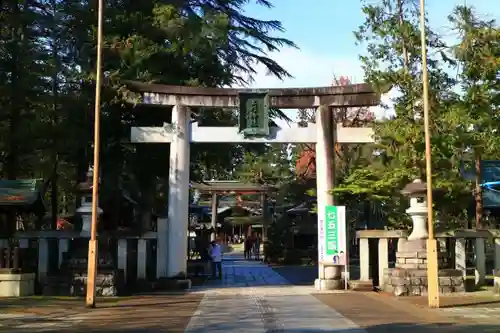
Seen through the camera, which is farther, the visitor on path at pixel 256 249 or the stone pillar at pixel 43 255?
the visitor on path at pixel 256 249

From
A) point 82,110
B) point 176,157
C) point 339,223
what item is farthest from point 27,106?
point 339,223

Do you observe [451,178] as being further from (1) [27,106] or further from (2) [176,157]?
(1) [27,106]

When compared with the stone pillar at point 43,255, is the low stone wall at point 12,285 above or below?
below

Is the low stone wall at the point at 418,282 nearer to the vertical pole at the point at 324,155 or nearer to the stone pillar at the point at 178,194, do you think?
the vertical pole at the point at 324,155

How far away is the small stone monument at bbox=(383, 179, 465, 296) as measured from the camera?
15.9 metres

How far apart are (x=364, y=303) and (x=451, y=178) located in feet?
18.0

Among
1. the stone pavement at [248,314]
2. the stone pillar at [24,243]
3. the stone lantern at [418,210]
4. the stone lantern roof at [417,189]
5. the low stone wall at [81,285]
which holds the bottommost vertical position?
the stone pavement at [248,314]

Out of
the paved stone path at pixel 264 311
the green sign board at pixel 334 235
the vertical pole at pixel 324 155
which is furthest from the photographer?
the vertical pole at pixel 324 155

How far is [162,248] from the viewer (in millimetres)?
18672

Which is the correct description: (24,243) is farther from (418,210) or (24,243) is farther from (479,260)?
(479,260)

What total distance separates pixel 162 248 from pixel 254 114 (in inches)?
200

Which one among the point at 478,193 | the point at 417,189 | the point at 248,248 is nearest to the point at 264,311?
the point at 417,189

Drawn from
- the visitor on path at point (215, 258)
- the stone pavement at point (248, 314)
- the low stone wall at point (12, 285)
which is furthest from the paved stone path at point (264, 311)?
the low stone wall at point (12, 285)

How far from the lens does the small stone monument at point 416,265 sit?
15.9 meters
